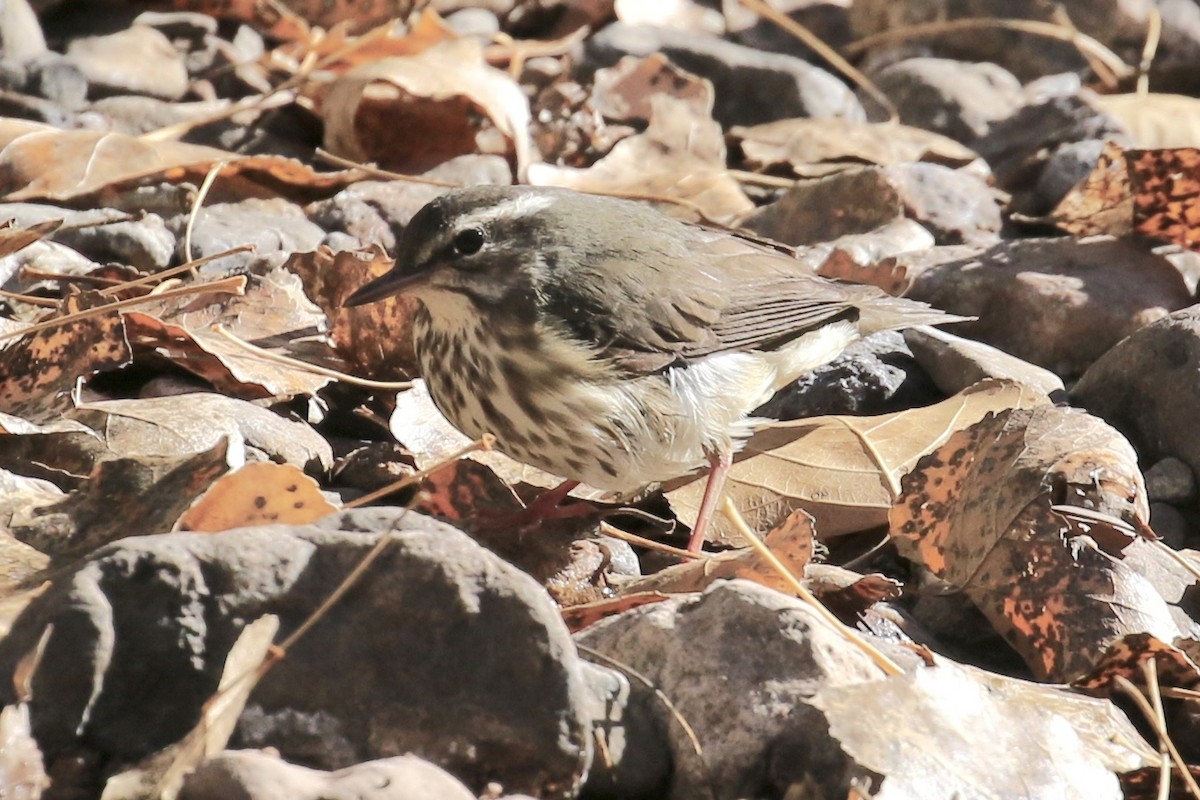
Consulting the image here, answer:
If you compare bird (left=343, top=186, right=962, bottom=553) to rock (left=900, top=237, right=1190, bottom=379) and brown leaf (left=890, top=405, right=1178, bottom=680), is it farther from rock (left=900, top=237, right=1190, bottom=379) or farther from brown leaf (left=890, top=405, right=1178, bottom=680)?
rock (left=900, top=237, right=1190, bottom=379)

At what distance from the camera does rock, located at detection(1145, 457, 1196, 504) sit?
4.59m

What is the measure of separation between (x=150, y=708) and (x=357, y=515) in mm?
487

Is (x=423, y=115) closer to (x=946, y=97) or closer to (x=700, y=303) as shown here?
(x=700, y=303)

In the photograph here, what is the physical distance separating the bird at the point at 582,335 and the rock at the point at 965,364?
541 mm

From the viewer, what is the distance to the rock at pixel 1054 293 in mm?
5406

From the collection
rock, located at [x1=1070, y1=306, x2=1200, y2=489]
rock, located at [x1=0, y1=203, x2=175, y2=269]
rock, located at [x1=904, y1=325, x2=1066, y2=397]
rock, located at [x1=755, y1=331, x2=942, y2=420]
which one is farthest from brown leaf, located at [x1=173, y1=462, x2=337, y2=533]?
rock, located at [x1=1070, y1=306, x2=1200, y2=489]

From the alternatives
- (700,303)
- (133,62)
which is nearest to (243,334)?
(700,303)

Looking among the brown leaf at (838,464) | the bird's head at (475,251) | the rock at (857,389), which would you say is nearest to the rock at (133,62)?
the bird's head at (475,251)

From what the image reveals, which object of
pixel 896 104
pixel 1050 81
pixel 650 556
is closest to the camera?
pixel 650 556

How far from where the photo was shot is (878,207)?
20.1 ft

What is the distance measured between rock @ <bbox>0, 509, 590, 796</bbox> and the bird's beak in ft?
5.02

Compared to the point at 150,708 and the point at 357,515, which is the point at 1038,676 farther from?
the point at 150,708

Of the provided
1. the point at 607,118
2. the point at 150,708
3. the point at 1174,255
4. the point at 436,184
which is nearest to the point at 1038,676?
the point at 150,708

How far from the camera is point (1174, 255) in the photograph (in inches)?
224
